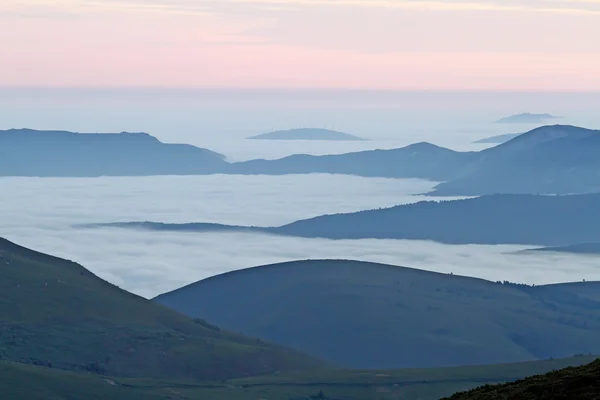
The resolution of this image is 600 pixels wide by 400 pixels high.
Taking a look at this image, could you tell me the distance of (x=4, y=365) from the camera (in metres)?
182

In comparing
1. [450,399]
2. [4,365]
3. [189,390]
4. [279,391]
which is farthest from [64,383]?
[450,399]

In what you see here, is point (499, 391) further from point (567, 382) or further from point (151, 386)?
point (151, 386)

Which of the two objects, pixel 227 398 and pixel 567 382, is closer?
pixel 567 382

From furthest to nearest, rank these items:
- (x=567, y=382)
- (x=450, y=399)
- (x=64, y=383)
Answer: (x=64, y=383) → (x=450, y=399) → (x=567, y=382)

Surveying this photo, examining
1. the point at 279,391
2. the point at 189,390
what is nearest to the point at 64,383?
the point at 189,390

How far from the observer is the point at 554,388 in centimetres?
4984

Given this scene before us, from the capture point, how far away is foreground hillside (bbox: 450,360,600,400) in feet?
160

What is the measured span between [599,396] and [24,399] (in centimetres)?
12852

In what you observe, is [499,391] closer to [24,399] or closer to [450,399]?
[450,399]

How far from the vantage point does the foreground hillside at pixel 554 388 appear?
48.7 meters

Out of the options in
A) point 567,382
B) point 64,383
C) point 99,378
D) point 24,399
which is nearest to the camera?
point 567,382

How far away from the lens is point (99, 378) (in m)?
192

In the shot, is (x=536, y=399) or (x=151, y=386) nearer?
(x=536, y=399)

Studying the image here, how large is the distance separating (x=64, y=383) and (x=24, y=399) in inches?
575
